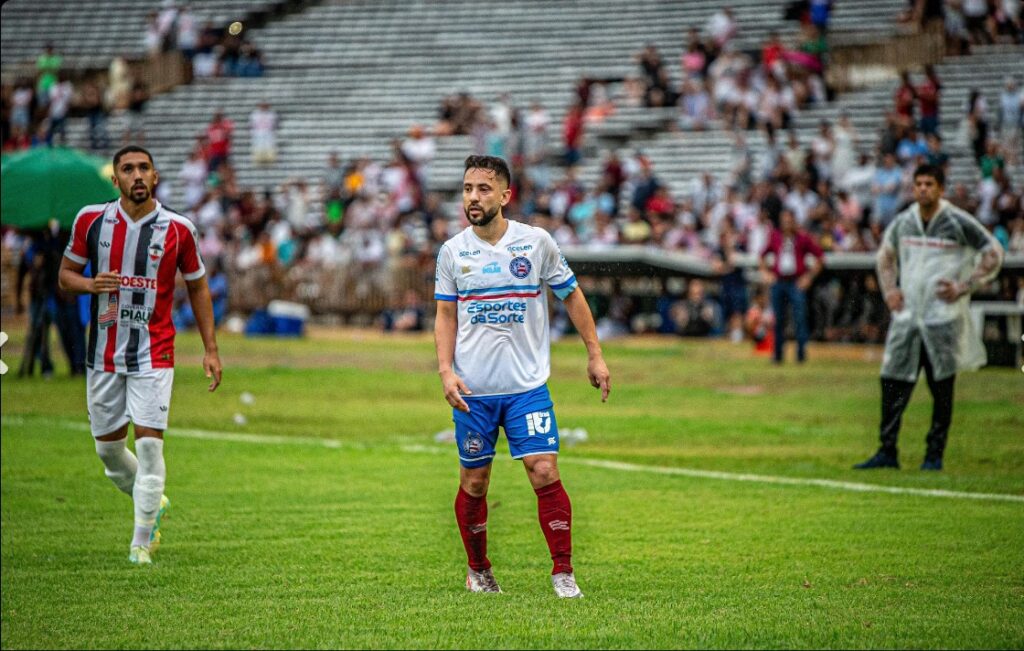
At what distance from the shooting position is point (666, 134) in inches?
1379

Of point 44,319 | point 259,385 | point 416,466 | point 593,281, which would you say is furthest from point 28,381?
point 593,281

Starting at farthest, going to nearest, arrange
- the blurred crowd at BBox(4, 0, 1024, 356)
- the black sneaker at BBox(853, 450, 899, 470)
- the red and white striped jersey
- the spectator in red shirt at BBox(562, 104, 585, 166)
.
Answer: the spectator in red shirt at BBox(562, 104, 585, 166) < the blurred crowd at BBox(4, 0, 1024, 356) < the black sneaker at BBox(853, 450, 899, 470) < the red and white striped jersey

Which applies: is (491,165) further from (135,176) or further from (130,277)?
(130,277)

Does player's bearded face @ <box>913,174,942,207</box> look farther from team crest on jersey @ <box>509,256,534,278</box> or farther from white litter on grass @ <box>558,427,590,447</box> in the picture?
team crest on jersey @ <box>509,256,534,278</box>

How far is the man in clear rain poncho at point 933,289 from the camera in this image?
1212cm

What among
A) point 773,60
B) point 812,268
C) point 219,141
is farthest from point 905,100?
point 219,141

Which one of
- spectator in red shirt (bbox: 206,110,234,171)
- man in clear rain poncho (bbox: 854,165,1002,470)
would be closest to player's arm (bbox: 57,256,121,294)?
man in clear rain poncho (bbox: 854,165,1002,470)

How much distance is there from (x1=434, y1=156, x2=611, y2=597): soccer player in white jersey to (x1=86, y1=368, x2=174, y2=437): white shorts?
2.02m

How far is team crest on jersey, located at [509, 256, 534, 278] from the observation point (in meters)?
7.59

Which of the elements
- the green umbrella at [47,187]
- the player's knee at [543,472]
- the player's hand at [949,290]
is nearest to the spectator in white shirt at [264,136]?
the green umbrella at [47,187]

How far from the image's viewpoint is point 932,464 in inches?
493

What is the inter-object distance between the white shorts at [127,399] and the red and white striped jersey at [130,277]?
0.19ft

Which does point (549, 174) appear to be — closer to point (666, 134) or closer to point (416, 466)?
point (666, 134)

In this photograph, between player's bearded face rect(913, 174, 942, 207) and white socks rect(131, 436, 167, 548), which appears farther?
player's bearded face rect(913, 174, 942, 207)
